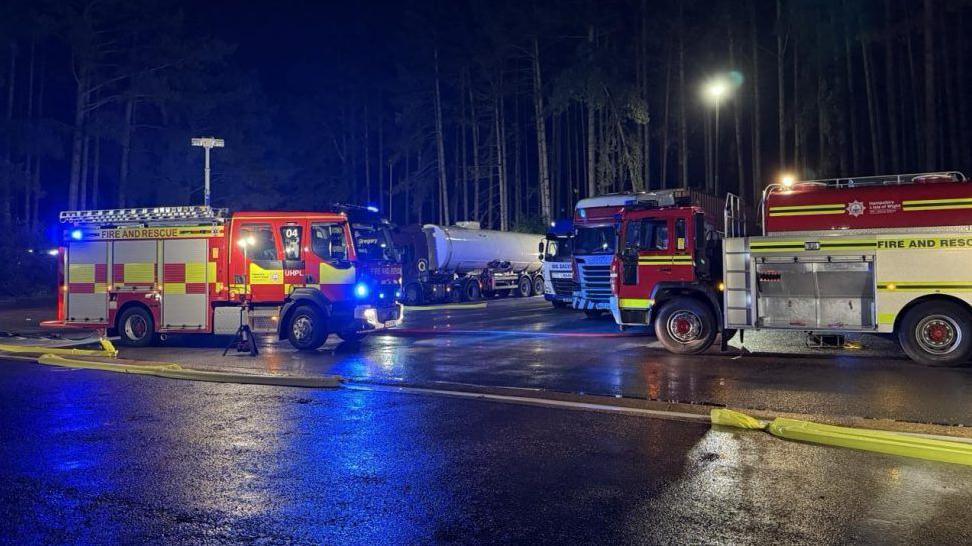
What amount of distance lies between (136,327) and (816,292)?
13440mm

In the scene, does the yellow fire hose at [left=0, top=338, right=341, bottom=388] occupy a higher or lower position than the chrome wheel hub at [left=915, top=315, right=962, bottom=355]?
lower

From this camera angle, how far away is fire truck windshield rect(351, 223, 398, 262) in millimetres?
14969

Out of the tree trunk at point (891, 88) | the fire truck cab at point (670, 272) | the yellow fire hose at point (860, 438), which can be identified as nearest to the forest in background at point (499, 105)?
the tree trunk at point (891, 88)

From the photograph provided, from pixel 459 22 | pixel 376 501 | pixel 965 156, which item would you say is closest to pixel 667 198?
pixel 376 501

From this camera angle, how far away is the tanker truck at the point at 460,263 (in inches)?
1169

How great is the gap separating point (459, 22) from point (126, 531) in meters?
44.9

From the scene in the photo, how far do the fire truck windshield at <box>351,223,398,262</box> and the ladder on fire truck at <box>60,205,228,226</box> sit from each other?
2.87m

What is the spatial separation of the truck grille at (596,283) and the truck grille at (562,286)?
3597mm

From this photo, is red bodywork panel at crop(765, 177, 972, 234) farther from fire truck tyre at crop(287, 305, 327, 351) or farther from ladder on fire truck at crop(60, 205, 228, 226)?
ladder on fire truck at crop(60, 205, 228, 226)

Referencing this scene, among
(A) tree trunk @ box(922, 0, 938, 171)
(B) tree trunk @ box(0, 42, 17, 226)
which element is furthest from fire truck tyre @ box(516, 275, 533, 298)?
(B) tree trunk @ box(0, 42, 17, 226)

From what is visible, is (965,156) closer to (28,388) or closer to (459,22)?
(28,388)

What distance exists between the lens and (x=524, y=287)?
3572cm

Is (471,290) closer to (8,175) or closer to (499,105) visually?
(499,105)

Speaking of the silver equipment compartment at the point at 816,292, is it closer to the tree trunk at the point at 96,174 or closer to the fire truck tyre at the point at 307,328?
the fire truck tyre at the point at 307,328
